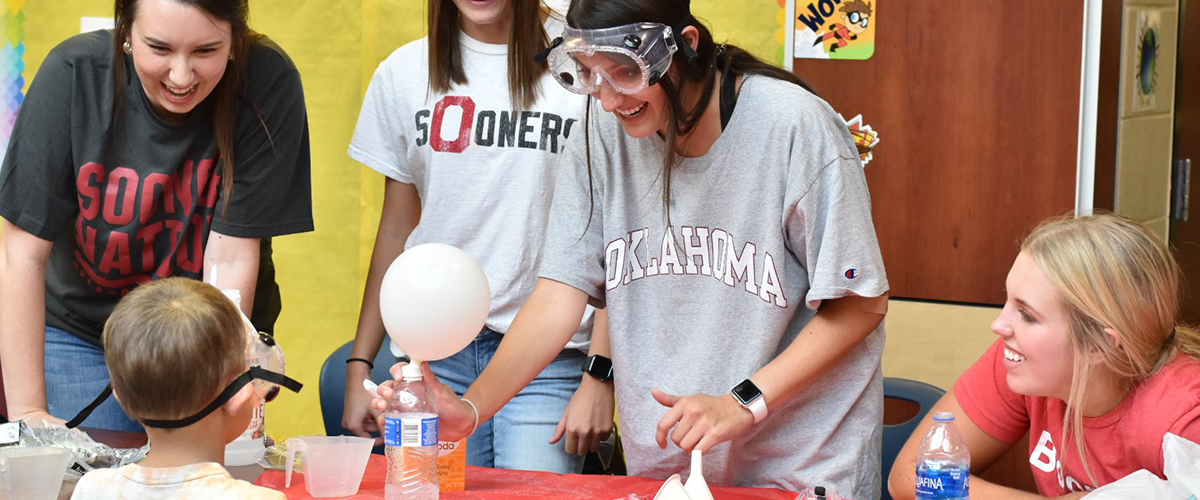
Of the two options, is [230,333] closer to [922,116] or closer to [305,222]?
[305,222]

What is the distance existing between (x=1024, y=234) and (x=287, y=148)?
180 cm

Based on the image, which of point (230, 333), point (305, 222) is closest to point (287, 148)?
point (305, 222)

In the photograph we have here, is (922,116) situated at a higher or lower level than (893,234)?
higher

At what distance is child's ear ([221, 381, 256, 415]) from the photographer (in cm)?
174

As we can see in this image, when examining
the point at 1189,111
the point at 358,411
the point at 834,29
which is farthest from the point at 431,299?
the point at 1189,111

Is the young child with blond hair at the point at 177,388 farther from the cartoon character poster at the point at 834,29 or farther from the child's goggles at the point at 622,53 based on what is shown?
the cartoon character poster at the point at 834,29

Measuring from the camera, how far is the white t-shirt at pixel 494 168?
2496 mm

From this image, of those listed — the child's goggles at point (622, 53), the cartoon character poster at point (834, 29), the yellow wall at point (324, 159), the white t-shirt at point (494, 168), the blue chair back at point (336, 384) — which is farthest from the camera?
the yellow wall at point (324, 159)

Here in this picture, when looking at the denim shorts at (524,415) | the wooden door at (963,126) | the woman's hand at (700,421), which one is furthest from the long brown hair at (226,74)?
the wooden door at (963,126)

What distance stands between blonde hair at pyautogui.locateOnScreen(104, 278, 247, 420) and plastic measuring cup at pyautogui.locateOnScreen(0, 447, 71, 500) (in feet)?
0.72

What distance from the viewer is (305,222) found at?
8.14 feet

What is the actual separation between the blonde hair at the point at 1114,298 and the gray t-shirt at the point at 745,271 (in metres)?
0.31

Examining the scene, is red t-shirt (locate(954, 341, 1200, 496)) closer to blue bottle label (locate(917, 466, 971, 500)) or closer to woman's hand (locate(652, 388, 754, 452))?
blue bottle label (locate(917, 466, 971, 500))

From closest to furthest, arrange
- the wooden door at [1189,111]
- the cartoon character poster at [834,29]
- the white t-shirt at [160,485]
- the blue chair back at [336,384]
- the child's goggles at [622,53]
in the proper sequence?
the white t-shirt at [160,485], the child's goggles at [622,53], the blue chair back at [336,384], the cartoon character poster at [834,29], the wooden door at [1189,111]
